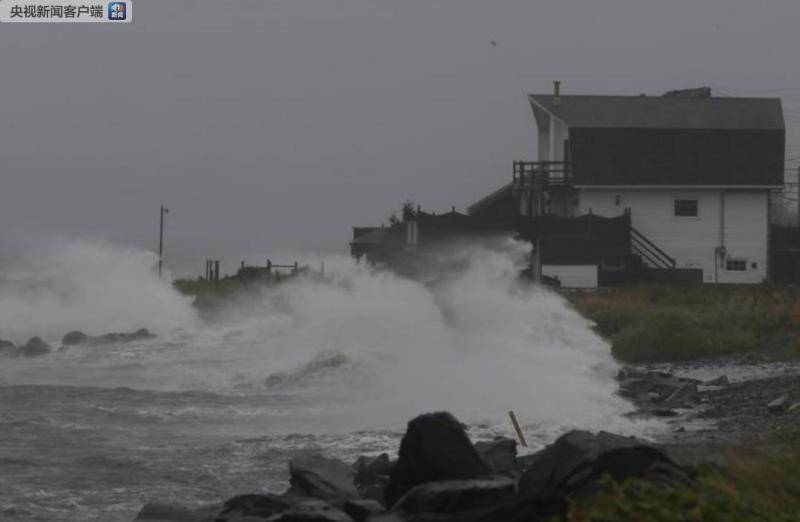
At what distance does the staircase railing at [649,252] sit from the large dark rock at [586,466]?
44.7 m

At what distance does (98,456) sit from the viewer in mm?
21484

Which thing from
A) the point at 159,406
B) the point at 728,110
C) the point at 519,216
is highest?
the point at 728,110

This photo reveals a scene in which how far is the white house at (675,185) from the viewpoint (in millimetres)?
58688

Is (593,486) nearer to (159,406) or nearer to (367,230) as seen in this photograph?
(159,406)

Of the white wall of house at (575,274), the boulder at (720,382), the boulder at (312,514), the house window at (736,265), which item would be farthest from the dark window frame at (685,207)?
the boulder at (312,514)

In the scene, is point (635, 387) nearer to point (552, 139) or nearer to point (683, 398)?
point (683, 398)

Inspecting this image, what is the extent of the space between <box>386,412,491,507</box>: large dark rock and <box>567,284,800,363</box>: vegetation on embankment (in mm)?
22832

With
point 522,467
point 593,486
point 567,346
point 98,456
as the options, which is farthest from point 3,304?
point 593,486

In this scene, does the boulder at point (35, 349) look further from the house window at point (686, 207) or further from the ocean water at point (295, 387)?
the house window at point (686, 207)

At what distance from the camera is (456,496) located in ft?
40.6

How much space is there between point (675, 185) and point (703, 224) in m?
1.77

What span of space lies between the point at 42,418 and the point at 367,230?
5734 centimetres

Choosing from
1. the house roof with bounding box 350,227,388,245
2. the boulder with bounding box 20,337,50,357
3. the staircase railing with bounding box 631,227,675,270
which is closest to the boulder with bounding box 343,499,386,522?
the boulder with bounding box 20,337,50,357

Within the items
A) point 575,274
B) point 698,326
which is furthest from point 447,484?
point 575,274
